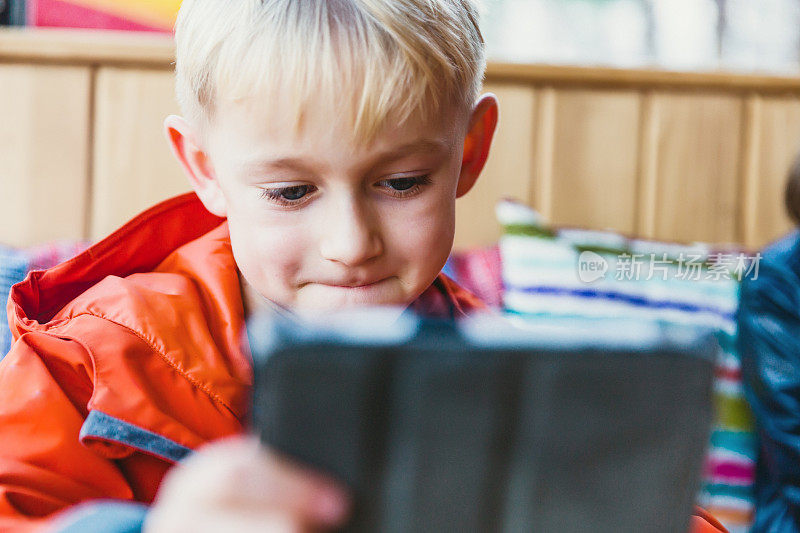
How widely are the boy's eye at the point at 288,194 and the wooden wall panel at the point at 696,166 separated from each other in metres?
1.02

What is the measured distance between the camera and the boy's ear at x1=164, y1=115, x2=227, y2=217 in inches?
29.0

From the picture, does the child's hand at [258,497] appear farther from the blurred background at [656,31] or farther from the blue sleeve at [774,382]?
the blurred background at [656,31]

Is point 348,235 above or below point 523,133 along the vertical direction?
below

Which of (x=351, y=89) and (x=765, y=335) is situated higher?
(x=351, y=89)

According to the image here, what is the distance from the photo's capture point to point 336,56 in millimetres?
610

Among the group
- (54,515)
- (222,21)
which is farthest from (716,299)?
(54,515)

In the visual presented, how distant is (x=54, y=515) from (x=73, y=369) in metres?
0.12

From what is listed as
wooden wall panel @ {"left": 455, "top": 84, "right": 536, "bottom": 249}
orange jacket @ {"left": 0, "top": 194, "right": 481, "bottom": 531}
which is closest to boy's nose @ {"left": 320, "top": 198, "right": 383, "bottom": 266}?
orange jacket @ {"left": 0, "top": 194, "right": 481, "bottom": 531}

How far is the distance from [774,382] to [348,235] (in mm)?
928

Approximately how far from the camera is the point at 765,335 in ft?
4.23

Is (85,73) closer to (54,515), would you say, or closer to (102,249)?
(102,249)

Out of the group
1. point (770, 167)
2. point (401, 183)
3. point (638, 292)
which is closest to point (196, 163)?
point (401, 183)

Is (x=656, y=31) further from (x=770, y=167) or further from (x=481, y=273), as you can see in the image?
(x=481, y=273)

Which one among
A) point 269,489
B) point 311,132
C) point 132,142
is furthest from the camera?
point 132,142
